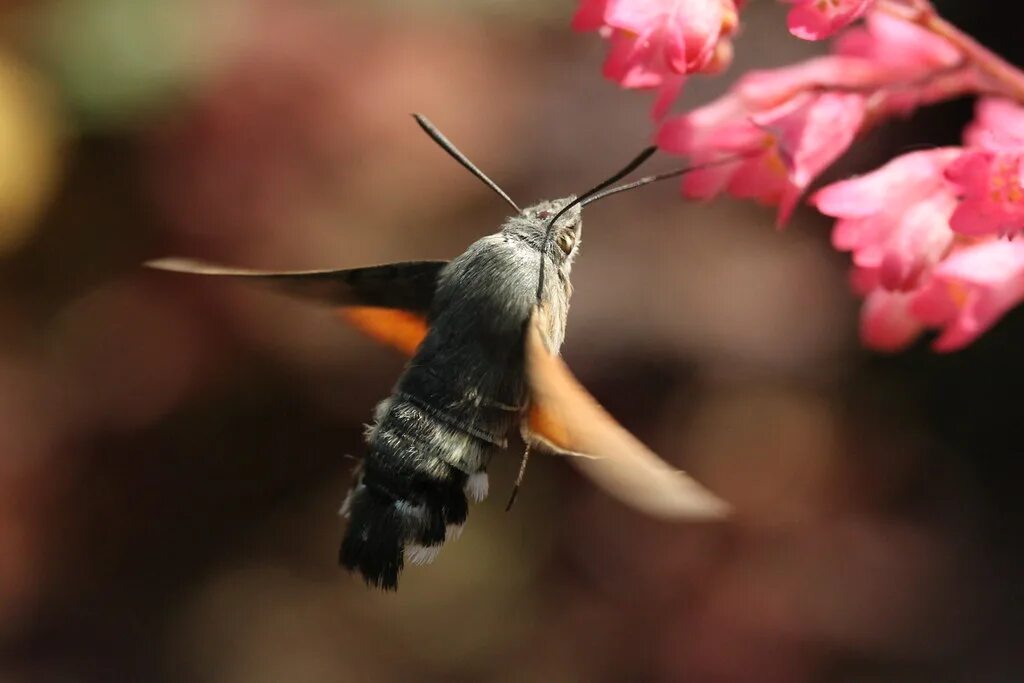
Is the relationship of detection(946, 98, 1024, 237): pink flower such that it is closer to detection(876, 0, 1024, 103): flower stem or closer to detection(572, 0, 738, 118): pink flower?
detection(876, 0, 1024, 103): flower stem

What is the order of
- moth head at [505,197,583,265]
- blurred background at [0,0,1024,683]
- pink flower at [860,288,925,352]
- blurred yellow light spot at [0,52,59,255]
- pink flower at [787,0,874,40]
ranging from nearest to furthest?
pink flower at [787,0,874,40] < moth head at [505,197,583,265] < pink flower at [860,288,925,352] < blurred yellow light spot at [0,52,59,255] < blurred background at [0,0,1024,683]

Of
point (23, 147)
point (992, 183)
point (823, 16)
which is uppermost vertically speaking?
point (823, 16)

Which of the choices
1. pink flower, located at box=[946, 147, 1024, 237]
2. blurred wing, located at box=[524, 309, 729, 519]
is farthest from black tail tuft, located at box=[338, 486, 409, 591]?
pink flower, located at box=[946, 147, 1024, 237]

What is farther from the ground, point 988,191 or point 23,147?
point 988,191

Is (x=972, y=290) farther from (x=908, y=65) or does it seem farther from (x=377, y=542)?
(x=377, y=542)

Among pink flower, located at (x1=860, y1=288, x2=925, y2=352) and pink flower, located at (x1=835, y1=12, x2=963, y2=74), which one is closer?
pink flower, located at (x1=835, y1=12, x2=963, y2=74)

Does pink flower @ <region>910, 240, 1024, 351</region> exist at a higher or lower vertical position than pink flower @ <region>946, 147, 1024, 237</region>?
lower

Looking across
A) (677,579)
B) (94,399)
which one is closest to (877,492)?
(677,579)

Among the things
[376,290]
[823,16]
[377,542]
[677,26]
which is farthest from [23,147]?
[823,16]
